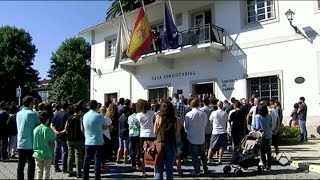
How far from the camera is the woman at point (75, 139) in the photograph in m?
9.44

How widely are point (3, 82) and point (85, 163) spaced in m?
37.7

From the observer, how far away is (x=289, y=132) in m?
15.6

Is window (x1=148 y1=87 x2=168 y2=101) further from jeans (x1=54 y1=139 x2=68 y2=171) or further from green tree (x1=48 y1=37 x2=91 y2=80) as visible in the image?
green tree (x1=48 y1=37 x2=91 y2=80)

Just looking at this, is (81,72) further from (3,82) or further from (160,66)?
(160,66)

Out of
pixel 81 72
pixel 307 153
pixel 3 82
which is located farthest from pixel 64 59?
pixel 307 153

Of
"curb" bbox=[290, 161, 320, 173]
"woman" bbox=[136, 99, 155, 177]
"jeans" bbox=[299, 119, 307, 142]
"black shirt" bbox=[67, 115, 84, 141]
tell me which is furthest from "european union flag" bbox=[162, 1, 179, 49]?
"black shirt" bbox=[67, 115, 84, 141]

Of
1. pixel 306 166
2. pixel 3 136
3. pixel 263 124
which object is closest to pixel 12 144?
pixel 3 136

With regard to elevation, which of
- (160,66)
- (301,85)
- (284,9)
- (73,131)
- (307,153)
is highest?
(284,9)

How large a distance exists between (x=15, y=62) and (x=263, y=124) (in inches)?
1516

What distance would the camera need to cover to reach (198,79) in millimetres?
19828

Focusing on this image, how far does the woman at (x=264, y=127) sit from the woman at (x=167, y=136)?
10.2ft

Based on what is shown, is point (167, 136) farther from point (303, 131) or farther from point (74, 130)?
point (303, 131)

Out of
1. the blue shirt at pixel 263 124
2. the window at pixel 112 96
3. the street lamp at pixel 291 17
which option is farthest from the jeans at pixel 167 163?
the window at pixel 112 96

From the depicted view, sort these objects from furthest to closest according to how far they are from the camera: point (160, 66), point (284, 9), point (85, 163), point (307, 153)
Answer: point (160, 66) < point (284, 9) < point (307, 153) < point (85, 163)
